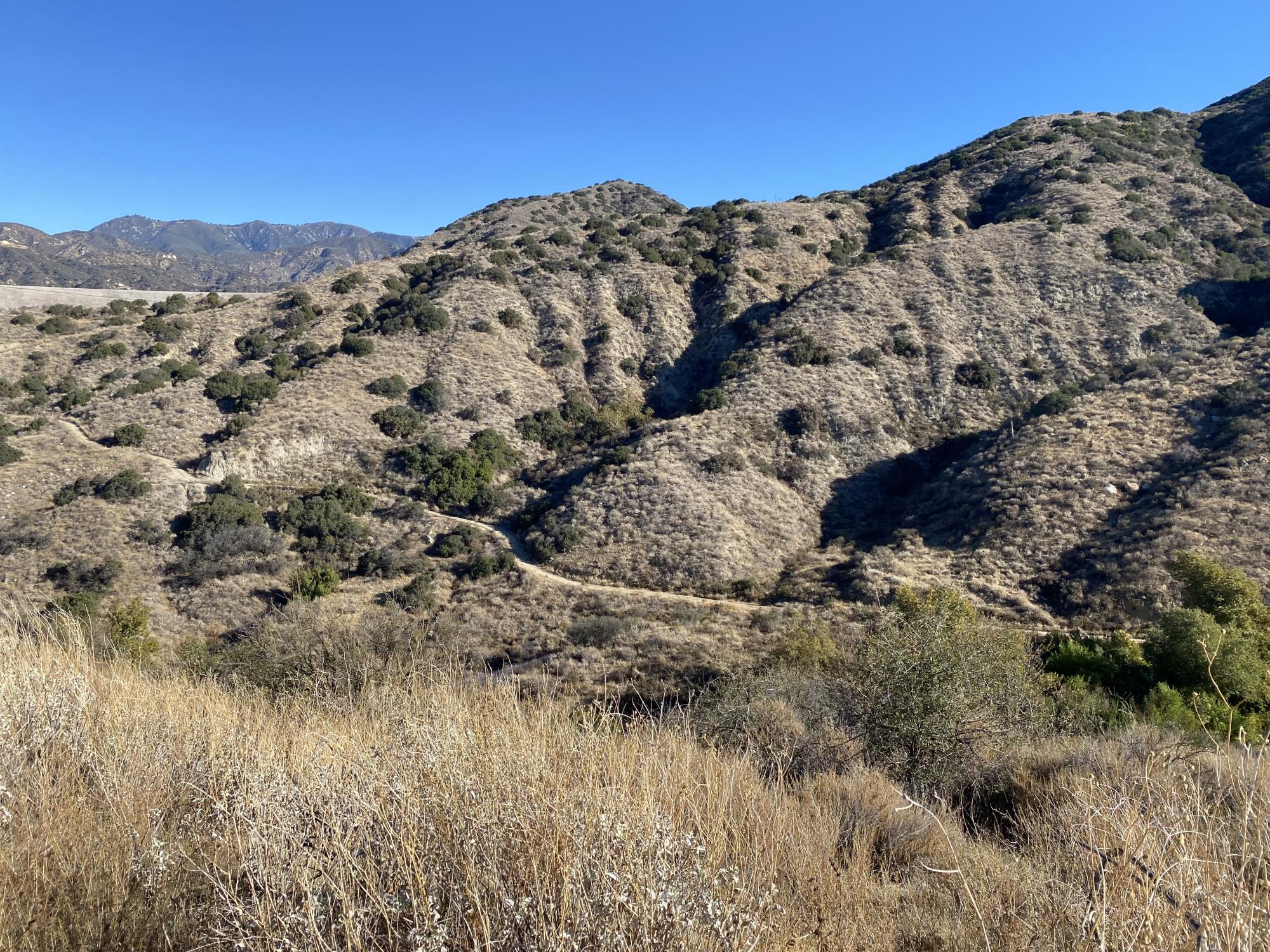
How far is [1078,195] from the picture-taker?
4909 cm

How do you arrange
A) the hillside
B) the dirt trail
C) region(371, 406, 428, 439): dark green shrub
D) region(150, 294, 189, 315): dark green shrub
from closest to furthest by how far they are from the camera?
the hillside, the dirt trail, region(371, 406, 428, 439): dark green shrub, region(150, 294, 189, 315): dark green shrub

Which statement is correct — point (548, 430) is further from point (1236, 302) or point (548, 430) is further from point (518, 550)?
point (1236, 302)

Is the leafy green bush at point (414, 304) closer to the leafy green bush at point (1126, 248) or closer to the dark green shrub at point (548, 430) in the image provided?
the dark green shrub at point (548, 430)

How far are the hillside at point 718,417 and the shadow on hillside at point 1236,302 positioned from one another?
22 centimetres

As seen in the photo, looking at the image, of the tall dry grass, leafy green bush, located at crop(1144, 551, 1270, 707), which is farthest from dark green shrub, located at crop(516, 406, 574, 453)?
the tall dry grass

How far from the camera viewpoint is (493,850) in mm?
2787

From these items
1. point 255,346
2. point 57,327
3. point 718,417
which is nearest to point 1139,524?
point 718,417

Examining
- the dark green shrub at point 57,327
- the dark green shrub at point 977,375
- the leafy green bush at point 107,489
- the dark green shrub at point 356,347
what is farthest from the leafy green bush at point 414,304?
the dark green shrub at point 977,375

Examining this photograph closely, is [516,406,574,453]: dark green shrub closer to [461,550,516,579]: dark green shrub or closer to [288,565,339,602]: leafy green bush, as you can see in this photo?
[461,550,516,579]: dark green shrub

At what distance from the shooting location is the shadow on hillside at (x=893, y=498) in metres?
27.9

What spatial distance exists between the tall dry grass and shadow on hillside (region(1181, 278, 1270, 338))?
46258 mm

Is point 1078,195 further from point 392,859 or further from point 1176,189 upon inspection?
point 392,859

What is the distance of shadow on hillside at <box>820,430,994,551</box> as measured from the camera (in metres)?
27.9

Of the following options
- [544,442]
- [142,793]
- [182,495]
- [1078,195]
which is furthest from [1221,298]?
[182,495]
